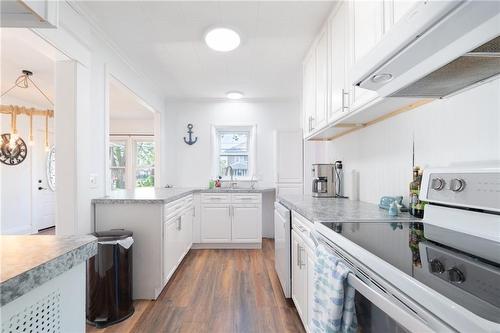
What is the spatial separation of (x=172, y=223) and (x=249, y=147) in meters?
2.36

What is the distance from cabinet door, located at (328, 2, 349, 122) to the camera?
173cm

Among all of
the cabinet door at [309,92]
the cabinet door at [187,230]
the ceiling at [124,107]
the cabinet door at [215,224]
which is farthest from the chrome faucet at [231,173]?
the cabinet door at [309,92]

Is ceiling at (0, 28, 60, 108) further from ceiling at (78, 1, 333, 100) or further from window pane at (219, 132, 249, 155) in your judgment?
window pane at (219, 132, 249, 155)

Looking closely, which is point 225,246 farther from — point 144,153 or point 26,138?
point 26,138

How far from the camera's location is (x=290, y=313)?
2105 millimetres

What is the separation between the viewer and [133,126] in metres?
6.15

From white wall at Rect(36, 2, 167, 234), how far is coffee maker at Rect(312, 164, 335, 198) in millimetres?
2043

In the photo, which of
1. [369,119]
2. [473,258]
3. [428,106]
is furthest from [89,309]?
[428,106]

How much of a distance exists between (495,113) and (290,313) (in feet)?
6.17

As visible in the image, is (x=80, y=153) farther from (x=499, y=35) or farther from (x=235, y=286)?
(x=499, y=35)

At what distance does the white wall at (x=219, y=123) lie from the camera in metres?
4.58

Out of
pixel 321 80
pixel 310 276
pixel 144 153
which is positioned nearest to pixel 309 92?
pixel 321 80

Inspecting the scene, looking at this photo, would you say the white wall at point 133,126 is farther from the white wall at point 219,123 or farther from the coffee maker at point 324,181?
the coffee maker at point 324,181

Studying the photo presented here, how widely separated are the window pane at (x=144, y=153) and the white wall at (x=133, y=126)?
29 cm
